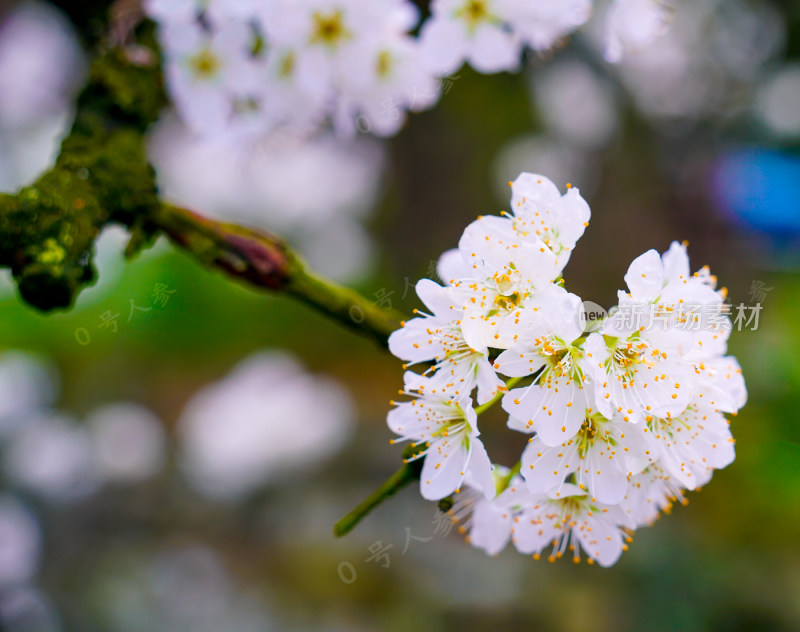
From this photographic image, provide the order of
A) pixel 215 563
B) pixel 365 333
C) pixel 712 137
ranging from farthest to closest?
pixel 712 137, pixel 215 563, pixel 365 333

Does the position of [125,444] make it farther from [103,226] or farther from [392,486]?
[392,486]

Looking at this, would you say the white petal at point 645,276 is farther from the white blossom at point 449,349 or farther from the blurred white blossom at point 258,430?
Result: the blurred white blossom at point 258,430

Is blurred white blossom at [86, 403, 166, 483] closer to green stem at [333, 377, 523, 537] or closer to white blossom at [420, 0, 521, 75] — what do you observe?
white blossom at [420, 0, 521, 75]

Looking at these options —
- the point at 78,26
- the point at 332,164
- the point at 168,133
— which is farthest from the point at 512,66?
the point at 168,133

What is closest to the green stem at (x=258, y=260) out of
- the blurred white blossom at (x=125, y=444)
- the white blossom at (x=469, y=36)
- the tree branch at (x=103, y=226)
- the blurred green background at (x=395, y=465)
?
the tree branch at (x=103, y=226)

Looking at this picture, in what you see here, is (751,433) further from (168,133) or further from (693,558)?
(168,133)

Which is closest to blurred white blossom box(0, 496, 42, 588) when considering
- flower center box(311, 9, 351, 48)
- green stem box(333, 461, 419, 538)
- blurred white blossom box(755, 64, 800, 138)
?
flower center box(311, 9, 351, 48)

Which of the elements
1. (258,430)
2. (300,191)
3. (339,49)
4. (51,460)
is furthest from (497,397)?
(300,191)
